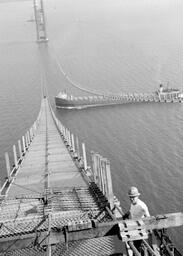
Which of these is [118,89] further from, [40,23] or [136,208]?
[40,23]

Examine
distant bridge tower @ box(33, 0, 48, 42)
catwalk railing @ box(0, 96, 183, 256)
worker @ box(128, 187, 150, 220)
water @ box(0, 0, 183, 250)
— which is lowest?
catwalk railing @ box(0, 96, 183, 256)

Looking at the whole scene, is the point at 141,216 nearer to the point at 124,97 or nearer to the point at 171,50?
the point at 124,97

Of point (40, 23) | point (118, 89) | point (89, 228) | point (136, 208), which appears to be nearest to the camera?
point (89, 228)

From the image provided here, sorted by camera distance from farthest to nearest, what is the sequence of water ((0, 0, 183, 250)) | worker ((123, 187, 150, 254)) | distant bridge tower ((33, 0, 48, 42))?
distant bridge tower ((33, 0, 48, 42)) → water ((0, 0, 183, 250)) → worker ((123, 187, 150, 254))

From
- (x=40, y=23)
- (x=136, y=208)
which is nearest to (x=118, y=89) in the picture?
(x=136, y=208)

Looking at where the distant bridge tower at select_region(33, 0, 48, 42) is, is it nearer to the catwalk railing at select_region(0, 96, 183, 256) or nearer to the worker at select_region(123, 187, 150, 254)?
the catwalk railing at select_region(0, 96, 183, 256)

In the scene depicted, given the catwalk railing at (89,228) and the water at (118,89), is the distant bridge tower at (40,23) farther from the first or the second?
the catwalk railing at (89,228)


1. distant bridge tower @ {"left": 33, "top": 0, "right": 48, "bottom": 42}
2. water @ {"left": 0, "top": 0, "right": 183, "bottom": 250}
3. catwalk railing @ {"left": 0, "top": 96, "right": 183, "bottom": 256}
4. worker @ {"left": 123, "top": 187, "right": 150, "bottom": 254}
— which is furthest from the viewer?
distant bridge tower @ {"left": 33, "top": 0, "right": 48, "bottom": 42}

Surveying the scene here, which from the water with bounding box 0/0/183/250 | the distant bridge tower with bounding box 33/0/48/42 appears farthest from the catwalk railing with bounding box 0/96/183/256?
the distant bridge tower with bounding box 33/0/48/42

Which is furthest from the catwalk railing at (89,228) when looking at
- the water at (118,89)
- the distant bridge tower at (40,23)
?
the distant bridge tower at (40,23)
